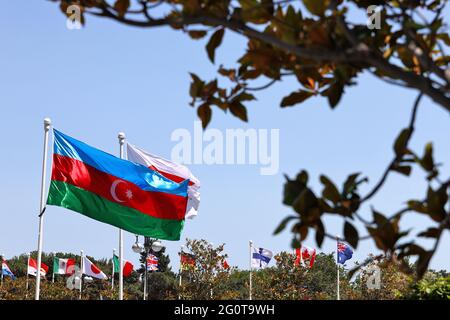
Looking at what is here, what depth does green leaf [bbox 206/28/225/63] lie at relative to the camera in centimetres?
216

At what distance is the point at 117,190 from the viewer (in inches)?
550

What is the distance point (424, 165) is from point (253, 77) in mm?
822

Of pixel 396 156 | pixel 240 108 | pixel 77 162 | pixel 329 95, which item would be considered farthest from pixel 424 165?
pixel 77 162

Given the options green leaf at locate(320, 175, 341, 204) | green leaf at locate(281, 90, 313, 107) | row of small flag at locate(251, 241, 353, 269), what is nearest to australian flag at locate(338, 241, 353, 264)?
row of small flag at locate(251, 241, 353, 269)

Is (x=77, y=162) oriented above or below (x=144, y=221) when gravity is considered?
above

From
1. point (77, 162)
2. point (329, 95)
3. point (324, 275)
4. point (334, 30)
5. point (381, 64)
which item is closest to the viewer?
point (381, 64)

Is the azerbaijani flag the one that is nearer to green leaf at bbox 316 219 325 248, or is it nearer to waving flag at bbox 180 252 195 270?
green leaf at bbox 316 219 325 248

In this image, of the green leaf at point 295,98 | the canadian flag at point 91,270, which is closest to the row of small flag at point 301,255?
the canadian flag at point 91,270

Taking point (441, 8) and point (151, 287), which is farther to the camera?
point (151, 287)

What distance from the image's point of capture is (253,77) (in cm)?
242

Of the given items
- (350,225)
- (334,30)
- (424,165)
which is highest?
(334,30)

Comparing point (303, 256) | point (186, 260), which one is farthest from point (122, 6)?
point (303, 256)

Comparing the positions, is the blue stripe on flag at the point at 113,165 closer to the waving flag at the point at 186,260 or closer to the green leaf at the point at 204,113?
the green leaf at the point at 204,113
